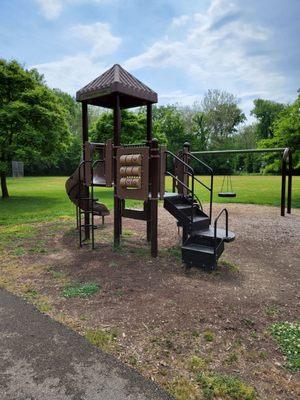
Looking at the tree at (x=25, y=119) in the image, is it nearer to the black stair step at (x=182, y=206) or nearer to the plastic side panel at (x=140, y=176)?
the plastic side panel at (x=140, y=176)

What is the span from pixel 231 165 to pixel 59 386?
42167mm

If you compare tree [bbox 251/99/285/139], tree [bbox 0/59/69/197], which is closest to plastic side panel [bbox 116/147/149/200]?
tree [bbox 0/59/69/197]

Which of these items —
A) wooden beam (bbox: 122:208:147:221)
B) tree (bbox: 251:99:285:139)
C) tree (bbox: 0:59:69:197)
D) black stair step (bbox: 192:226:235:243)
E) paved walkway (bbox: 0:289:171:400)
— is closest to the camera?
paved walkway (bbox: 0:289:171:400)

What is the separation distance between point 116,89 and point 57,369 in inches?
175

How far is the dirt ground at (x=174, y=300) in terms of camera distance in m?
2.59

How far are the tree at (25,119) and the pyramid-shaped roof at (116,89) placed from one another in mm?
6871

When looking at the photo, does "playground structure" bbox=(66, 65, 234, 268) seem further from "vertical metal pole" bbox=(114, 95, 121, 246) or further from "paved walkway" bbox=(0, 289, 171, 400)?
"paved walkway" bbox=(0, 289, 171, 400)

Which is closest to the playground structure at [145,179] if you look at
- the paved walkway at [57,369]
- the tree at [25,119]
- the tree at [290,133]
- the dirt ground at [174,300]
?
the dirt ground at [174,300]

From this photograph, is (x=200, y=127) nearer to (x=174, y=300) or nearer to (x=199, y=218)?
(x=199, y=218)

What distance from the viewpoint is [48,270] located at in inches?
191

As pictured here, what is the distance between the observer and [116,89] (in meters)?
5.52

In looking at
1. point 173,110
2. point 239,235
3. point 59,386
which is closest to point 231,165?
point 173,110

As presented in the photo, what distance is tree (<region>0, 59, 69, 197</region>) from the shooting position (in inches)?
492

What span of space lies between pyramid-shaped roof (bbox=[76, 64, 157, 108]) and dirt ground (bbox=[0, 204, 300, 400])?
2870 mm
